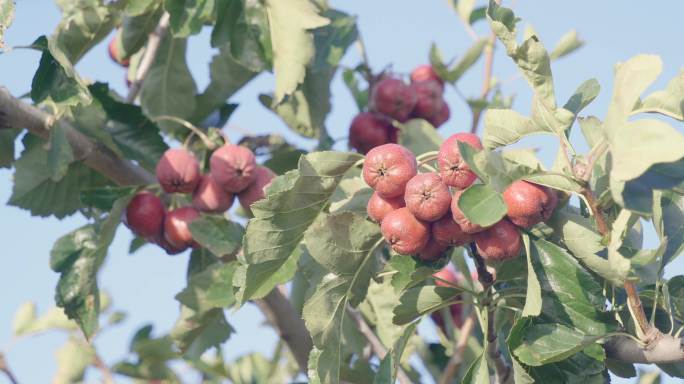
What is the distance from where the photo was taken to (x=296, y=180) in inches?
91.5

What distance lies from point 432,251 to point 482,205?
1.31ft

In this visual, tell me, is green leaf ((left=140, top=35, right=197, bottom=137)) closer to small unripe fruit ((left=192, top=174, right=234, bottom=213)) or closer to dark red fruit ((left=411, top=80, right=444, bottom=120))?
small unripe fruit ((left=192, top=174, right=234, bottom=213))

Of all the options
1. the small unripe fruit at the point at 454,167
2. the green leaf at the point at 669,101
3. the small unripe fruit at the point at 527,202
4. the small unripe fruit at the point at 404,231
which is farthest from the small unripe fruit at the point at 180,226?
the green leaf at the point at 669,101

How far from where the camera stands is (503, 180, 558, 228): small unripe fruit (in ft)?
6.92

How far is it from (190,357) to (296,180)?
5.58ft

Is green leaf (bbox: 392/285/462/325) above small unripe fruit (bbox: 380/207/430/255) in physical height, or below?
below

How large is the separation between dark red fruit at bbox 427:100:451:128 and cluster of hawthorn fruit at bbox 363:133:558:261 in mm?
2015

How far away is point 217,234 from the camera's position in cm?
320

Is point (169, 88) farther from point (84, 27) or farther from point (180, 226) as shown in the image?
point (180, 226)

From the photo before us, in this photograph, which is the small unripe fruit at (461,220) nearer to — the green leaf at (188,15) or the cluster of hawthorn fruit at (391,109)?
the green leaf at (188,15)

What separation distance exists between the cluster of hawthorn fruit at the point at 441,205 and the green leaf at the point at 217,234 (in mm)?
942

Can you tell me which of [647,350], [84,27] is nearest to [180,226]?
[84,27]

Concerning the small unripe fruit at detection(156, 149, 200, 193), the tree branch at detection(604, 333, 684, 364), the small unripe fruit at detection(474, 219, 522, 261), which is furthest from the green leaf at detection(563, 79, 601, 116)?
the small unripe fruit at detection(156, 149, 200, 193)

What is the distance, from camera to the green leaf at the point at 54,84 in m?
2.89
